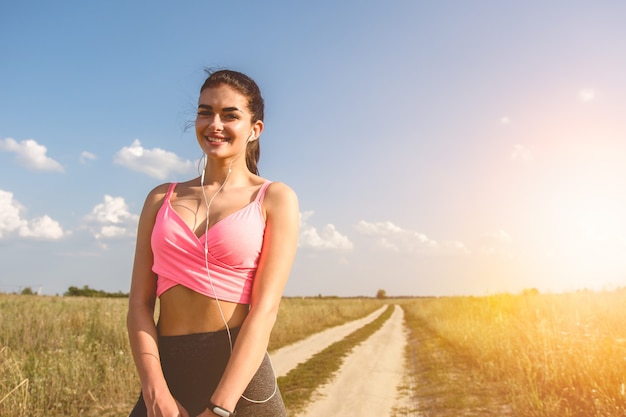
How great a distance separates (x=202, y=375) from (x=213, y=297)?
0.96 ft

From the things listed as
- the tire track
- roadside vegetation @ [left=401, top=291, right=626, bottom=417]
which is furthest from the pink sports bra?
the tire track

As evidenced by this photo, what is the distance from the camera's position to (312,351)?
15.5 metres

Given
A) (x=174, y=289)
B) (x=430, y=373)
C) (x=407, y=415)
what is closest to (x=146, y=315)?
(x=174, y=289)

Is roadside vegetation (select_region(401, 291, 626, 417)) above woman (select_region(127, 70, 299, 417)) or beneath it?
beneath

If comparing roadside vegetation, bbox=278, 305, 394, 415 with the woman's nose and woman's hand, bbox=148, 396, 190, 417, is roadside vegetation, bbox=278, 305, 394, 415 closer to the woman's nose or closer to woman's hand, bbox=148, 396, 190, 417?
woman's hand, bbox=148, 396, 190, 417

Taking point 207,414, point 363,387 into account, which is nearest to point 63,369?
point 363,387

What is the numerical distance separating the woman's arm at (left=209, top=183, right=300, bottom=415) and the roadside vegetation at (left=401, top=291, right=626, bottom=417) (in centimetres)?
652

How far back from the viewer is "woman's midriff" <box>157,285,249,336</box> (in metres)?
1.87

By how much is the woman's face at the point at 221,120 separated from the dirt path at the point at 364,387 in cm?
710

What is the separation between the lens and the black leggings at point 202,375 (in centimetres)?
183

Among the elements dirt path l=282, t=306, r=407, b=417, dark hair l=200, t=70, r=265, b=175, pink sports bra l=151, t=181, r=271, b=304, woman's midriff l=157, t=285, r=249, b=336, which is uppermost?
dark hair l=200, t=70, r=265, b=175

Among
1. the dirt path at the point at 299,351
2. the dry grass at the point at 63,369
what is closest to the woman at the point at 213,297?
the dry grass at the point at 63,369

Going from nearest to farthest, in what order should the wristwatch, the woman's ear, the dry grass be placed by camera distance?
the wristwatch → the woman's ear → the dry grass

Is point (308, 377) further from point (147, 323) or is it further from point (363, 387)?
point (147, 323)
